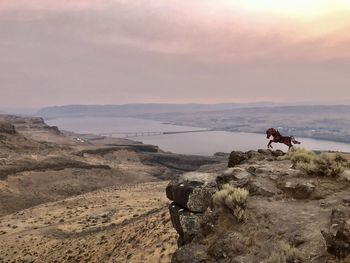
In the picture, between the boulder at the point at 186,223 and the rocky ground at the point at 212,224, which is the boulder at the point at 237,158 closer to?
the rocky ground at the point at 212,224

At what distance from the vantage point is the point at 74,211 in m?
38.1

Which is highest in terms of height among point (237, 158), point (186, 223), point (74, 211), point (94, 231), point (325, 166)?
point (325, 166)

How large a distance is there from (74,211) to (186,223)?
2669 cm

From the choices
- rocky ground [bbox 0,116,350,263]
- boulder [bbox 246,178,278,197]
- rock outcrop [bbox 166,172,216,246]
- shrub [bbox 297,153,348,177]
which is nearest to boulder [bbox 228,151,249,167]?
rocky ground [bbox 0,116,350,263]

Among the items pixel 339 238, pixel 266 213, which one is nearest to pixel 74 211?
pixel 266 213

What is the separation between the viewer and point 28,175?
202 ft

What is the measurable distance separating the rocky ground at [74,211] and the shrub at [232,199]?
4865 millimetres

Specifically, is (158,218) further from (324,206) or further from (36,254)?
(324,206)

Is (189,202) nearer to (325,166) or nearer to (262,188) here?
(262,188)

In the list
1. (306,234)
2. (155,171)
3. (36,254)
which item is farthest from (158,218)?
(155,171)

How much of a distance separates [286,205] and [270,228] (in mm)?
1487

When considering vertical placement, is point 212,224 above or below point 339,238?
below

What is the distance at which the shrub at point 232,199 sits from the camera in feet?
42.1

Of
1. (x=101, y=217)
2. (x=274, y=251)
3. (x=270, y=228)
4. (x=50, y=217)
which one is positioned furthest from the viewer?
(x=50, y=217)
